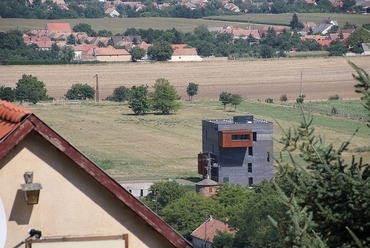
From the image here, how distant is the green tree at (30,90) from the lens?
65312 mm

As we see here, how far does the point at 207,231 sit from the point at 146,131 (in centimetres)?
2663

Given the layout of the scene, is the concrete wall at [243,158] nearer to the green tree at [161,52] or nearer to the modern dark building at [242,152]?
the modern dark building at [242,152]

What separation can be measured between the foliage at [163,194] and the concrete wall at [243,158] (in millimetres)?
7827

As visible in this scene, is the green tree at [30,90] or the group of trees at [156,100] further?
the green tree at [30,90]

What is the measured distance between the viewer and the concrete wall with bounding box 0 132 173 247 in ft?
14.8

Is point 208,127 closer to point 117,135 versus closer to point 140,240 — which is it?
point 117,135

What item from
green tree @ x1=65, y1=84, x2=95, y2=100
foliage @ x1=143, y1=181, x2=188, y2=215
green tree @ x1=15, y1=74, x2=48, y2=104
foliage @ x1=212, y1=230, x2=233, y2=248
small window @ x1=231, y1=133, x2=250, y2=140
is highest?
foliage @ x1=212, y1=230, x2=233, y2=248

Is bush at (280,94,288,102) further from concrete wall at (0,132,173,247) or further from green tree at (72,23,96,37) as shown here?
concrete wall at (0,132,173,247)

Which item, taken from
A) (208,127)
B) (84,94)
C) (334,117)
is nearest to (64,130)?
(208,127)

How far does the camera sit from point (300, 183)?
486 cm

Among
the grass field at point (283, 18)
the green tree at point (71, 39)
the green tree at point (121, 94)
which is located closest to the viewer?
the green tree at point (121, 94)

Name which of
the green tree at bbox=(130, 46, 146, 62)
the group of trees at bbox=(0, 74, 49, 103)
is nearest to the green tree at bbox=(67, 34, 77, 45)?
the green tree at bbox=(130, 46, 146, 62)

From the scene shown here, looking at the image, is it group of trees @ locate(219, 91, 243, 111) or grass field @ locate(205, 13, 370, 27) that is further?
grass field @ locate(205, 13, 370, 27)

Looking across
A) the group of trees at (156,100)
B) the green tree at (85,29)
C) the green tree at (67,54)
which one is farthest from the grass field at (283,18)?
the group of trees at (156,100)
